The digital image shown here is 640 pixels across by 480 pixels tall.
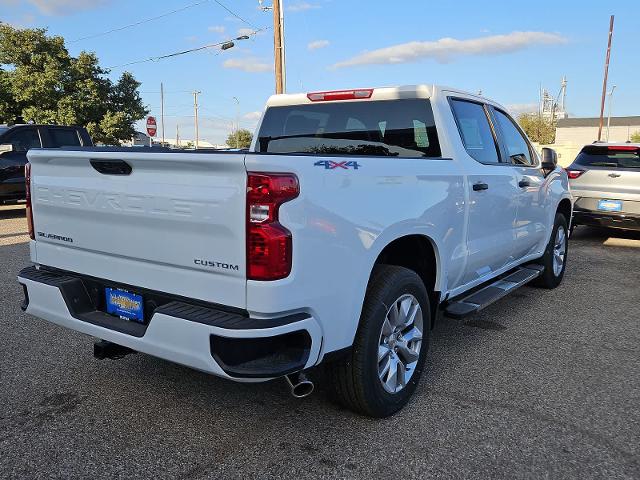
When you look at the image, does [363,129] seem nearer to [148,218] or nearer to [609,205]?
[148,218]

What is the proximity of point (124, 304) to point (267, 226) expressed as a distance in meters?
1.04

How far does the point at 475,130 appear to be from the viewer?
4266 millimetres

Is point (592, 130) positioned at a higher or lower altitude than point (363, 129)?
higher

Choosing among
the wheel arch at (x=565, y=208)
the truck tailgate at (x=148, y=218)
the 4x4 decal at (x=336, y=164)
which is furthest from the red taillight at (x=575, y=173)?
the truck tailgate at (x=148, y=218)

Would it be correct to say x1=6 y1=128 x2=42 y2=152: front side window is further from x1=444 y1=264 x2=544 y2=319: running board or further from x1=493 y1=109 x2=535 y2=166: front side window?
x1=444 y1=264 x2=544 y2=319: running board

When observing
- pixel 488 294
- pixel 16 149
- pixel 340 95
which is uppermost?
pixel 340 95

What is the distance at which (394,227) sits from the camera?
291cm

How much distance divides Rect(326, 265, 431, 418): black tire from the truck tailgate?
77 centimetres

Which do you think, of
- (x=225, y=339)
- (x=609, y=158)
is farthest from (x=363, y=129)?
(x=609, y=158)

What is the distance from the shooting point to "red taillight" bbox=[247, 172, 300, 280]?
227cm

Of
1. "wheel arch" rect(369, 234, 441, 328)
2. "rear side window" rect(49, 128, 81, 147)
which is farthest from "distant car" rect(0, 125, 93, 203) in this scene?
"wheel arch" rect(369, 234, 441, 328)

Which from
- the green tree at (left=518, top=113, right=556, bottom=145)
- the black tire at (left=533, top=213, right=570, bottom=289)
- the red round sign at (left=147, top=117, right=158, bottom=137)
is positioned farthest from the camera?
the green tree at (left=518, top=113, right=556, bottom=145)

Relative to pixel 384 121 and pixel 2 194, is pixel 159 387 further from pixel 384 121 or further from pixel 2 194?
pixel 2 194

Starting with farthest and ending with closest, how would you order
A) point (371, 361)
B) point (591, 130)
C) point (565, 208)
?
1. point (591, 130)
2. point (565, 208)
3. point (371, 361)
